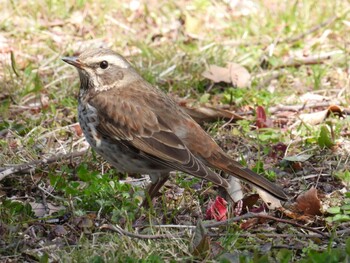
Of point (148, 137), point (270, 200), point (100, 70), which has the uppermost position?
point (100, 70)

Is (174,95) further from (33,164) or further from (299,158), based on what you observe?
(33,164)

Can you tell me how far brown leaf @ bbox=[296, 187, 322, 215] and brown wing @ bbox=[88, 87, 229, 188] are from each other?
0.55 metres

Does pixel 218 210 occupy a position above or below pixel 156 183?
above

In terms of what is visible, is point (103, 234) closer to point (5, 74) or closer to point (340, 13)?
point (5, 74)

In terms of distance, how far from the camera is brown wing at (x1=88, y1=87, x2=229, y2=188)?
5645mm

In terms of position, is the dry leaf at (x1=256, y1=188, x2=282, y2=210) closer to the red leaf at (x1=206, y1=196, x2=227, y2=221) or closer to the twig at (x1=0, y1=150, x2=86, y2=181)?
the red leaf at (x1=206, y1=196, x2=227, y2=221)

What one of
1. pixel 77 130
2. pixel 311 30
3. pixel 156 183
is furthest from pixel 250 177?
pixel 311 30

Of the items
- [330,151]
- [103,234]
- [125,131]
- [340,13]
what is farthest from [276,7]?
[103,234]

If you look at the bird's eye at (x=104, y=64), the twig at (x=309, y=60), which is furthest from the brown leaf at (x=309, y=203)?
the twig at (x=309, y=60)

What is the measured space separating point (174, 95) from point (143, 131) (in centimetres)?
207

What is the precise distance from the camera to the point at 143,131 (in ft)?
19.4

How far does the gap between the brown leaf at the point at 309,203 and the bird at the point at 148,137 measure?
140 mm

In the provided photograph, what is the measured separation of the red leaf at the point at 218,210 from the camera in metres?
5.49

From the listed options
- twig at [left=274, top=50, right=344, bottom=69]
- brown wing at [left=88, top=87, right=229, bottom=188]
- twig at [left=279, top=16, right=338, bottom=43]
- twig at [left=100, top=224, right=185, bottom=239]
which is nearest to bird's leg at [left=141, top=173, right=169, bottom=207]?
brown wing at [left=88, top=87, right=229, bottom=188]
